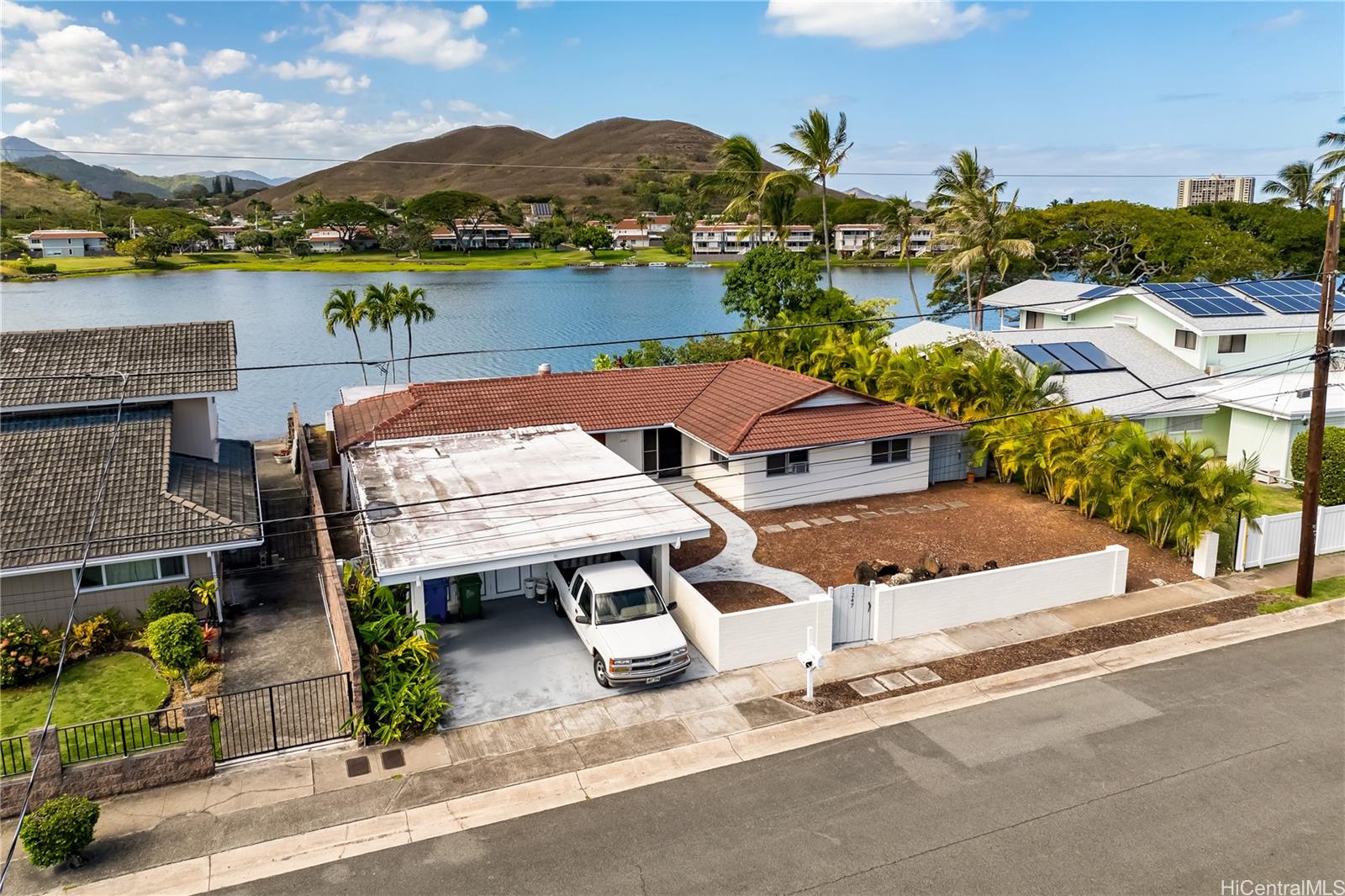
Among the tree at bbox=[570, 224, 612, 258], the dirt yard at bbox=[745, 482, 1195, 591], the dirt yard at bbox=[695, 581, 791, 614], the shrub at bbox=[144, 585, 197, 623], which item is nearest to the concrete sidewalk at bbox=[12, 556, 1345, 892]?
the dirt yard at bbox=[695, 581, 791, 614]

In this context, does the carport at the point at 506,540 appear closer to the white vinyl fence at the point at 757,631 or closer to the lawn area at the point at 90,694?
the white vinyl fence at the point at 757,631

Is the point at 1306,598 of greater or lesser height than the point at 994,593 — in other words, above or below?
below

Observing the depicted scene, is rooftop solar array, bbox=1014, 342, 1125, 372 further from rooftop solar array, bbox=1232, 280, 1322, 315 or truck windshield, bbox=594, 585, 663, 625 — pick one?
truck windshield, bbox=594, 585, 663, 625

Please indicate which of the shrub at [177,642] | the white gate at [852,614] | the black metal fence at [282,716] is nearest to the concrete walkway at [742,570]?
the white gate at [852,614]

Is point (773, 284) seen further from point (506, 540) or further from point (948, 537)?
point (506, 540)

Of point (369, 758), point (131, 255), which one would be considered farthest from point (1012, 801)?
point (131, 255)

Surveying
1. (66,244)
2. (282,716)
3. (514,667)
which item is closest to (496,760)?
(514,667)
